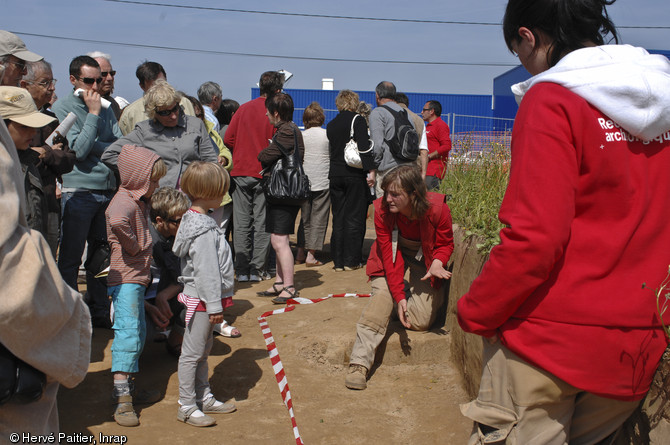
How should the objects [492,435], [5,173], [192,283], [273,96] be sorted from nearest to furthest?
[5,173] < [492,435] < [192,283] < [273,96]

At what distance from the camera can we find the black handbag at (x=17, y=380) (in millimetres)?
1565

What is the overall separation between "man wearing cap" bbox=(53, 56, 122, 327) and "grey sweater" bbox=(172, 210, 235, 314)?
1524mm

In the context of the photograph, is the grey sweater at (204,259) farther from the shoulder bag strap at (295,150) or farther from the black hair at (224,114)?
the black hair at (224,114)

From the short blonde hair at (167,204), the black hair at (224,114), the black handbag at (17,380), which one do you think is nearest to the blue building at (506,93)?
the black hair at (224,114)

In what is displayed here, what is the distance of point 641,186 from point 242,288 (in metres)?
5.83

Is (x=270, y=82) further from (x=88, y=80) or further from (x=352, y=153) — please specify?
(x=88, y=80)

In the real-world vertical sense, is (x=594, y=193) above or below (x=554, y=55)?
below

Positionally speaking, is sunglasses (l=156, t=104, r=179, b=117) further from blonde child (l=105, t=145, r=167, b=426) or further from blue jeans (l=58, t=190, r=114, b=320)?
blonde child (l=105, t=145, r=167, b=426)

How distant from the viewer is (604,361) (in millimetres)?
1912

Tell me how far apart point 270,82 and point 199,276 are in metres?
3.81

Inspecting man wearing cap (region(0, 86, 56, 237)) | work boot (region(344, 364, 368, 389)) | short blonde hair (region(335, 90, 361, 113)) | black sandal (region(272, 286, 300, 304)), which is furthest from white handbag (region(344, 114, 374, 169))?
man wearing cap (region(0, 86, 56, 237))

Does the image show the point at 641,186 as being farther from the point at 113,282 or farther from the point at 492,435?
the point at 113,282

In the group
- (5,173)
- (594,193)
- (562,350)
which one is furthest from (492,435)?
(5,173)

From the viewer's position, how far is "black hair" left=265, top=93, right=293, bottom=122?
6.72 meters
